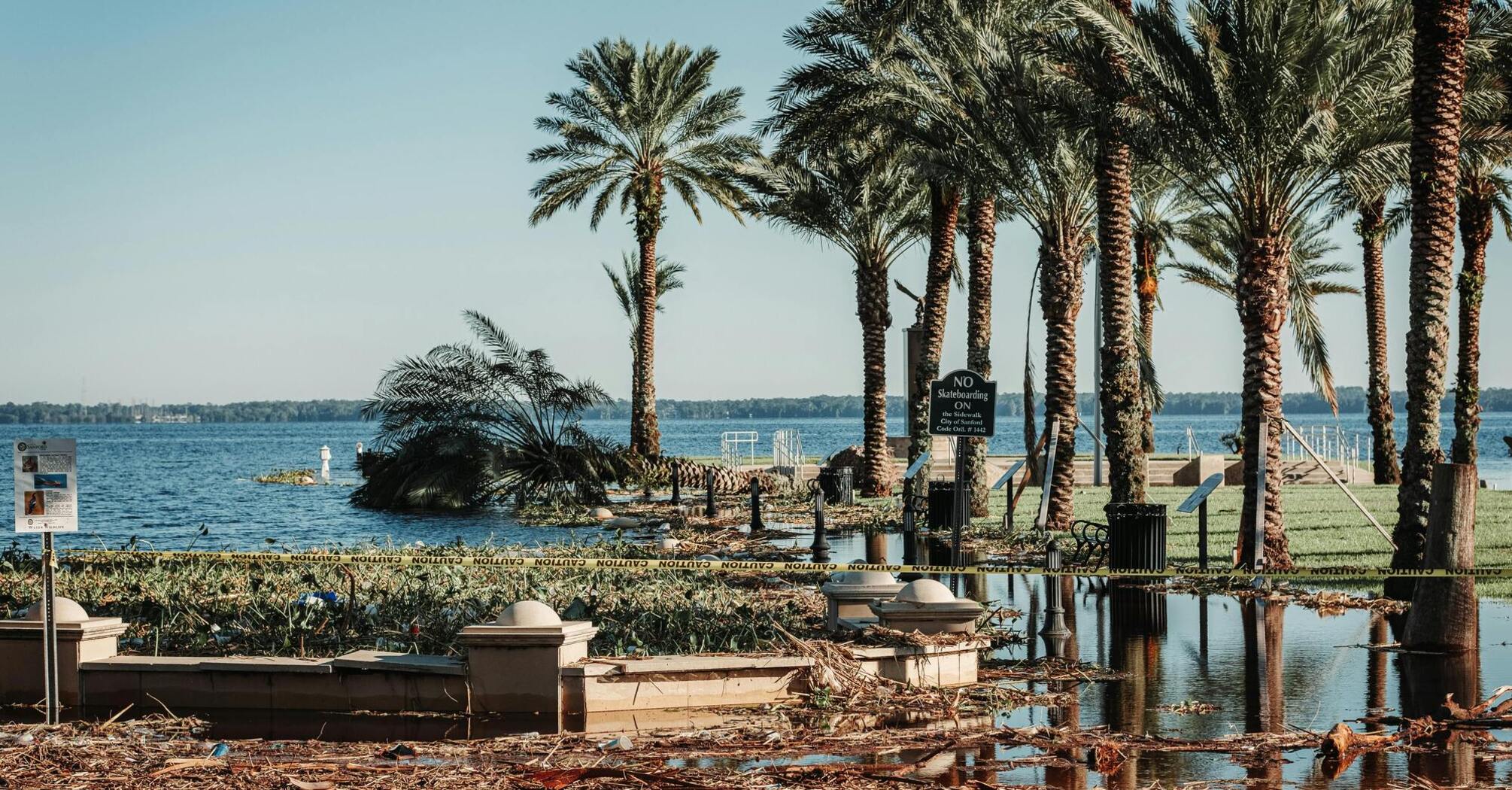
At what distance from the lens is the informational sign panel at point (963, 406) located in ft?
56.2

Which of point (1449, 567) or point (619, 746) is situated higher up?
point (1449, 567)

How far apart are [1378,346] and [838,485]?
41.0 feet

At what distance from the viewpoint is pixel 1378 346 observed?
1314 inches

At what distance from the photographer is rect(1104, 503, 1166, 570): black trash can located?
16234mm

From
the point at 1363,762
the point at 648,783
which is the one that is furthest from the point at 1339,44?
the point at 648,783

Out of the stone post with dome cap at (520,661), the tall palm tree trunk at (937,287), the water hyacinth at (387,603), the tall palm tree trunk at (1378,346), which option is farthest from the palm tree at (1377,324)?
the stone post with dome cap at (520,661)

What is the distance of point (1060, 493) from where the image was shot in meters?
23.7

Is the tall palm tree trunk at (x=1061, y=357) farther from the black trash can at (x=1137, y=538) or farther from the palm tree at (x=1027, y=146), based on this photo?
the black trash can at (x=1137, y=538)

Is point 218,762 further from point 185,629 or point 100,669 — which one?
point 185,629

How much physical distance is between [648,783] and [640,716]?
201cm

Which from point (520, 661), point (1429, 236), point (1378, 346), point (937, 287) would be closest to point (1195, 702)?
point (520, 661)

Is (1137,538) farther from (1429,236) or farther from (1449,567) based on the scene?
(1449,567)

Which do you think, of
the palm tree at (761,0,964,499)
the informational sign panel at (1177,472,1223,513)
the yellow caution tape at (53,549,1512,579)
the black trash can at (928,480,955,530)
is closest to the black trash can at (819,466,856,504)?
the palm tree at (761,0,964,499)

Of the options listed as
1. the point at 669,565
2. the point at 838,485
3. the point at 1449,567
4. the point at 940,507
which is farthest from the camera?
the point at 838,485
